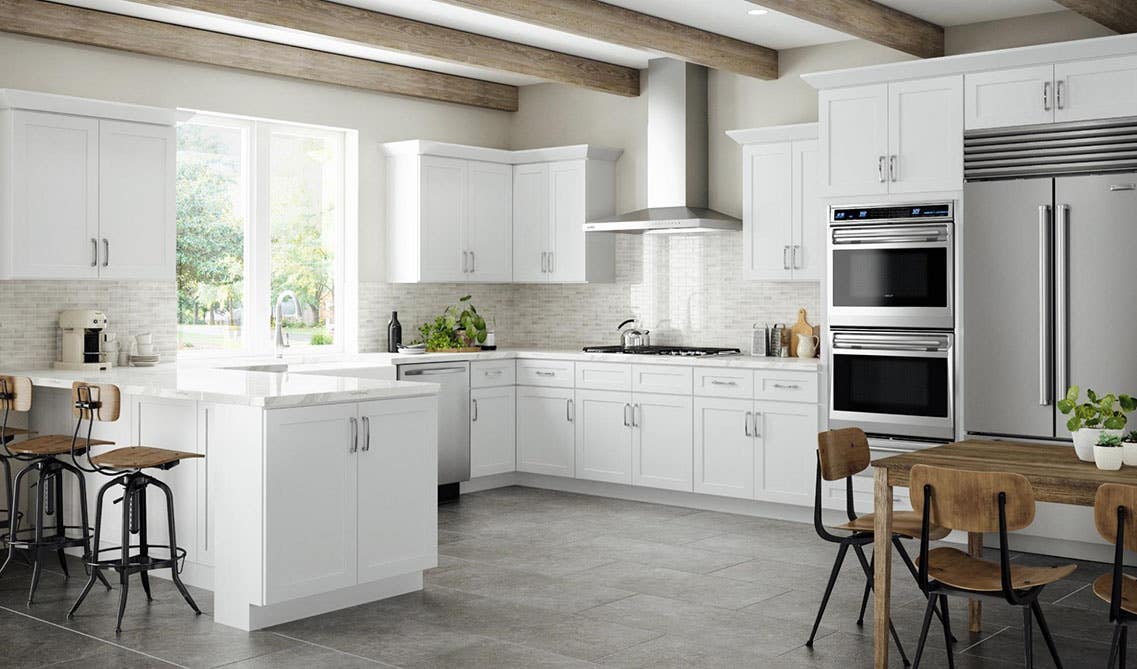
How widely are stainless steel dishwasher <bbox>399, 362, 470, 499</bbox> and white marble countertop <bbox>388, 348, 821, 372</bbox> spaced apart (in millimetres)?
65

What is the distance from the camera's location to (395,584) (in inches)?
214

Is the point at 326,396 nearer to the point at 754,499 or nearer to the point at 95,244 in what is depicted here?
the point at 95,244

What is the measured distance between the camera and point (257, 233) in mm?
7836

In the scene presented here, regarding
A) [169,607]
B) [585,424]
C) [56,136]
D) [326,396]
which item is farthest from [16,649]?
[585,424]

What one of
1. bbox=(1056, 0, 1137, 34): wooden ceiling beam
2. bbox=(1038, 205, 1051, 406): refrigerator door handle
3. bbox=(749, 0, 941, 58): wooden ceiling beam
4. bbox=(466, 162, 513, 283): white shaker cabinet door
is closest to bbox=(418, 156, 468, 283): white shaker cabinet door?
bbox=(466, 162, 513, 283): white shaker cabinet door

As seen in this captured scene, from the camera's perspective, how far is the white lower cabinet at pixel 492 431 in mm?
8172

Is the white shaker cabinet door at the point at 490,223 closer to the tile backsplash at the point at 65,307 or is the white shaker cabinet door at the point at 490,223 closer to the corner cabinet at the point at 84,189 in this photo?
the tile backsplash at the point at 65,307

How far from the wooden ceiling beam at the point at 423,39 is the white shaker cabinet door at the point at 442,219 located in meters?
1.04

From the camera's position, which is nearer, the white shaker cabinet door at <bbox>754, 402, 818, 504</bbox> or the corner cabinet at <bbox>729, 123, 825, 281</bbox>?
the white shaker cabinet door at <bbox>754, 402, 818, 504</bbox>

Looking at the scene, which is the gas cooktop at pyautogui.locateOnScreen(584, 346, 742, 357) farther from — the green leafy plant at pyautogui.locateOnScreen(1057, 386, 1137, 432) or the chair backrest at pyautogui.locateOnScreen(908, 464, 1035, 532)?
the chair backrest at pyautogui.locateOnScreen(908, 464, 1035, 532)

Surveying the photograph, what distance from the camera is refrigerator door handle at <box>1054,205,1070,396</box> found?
604 centimetres

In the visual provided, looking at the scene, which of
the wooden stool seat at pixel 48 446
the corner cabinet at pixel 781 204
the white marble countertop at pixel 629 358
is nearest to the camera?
the wooden stool seat at pixel 48 446

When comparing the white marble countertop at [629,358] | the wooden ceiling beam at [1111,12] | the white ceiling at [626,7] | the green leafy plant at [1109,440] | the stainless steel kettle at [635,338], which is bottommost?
the green leafy plant at [1109,440]

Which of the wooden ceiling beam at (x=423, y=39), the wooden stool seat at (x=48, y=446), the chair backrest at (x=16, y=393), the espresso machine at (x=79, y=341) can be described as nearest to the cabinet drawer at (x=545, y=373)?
the wooden ceiling beam at (x=423, y=39)
